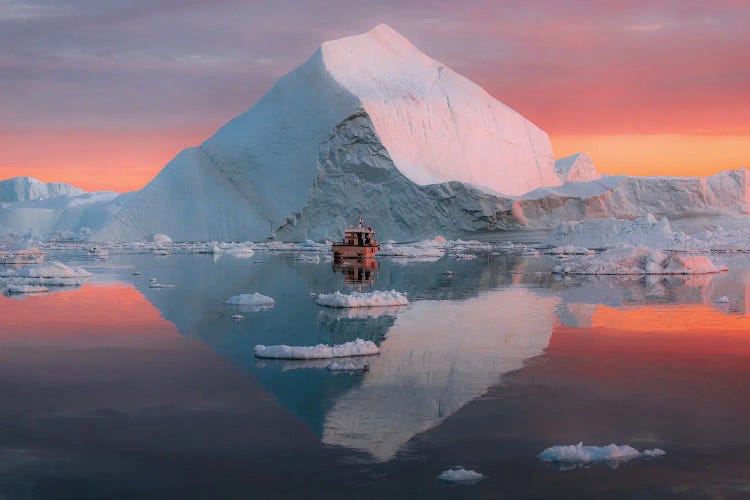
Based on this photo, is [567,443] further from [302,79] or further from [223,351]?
[302,79]

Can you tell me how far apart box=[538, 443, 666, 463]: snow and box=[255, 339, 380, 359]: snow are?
12.7ft

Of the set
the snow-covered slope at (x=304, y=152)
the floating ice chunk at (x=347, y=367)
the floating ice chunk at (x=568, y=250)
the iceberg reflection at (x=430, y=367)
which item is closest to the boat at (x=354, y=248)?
the floating ice chunk at (x=568, y=250)

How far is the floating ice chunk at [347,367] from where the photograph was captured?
8680 millimetres

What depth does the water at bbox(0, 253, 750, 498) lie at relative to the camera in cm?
538

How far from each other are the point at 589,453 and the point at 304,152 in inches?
1799

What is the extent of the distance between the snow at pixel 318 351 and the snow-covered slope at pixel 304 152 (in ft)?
123

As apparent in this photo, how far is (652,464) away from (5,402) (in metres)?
5.20

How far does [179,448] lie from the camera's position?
5.98 meters

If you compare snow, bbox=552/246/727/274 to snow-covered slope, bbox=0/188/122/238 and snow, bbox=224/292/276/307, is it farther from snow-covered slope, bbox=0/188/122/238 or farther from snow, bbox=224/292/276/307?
snow-covered slope, bbox=0/188/122/238

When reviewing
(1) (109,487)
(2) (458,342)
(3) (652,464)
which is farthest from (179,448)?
(2) (458,342)

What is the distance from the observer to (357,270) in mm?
25203

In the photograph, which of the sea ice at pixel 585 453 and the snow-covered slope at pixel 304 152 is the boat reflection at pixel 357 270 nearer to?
the sea ice at pixel 585 453

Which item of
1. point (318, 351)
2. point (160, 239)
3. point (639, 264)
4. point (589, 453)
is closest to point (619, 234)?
point (639, 264)

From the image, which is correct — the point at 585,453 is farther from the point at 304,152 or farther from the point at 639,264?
the point at 304,152
